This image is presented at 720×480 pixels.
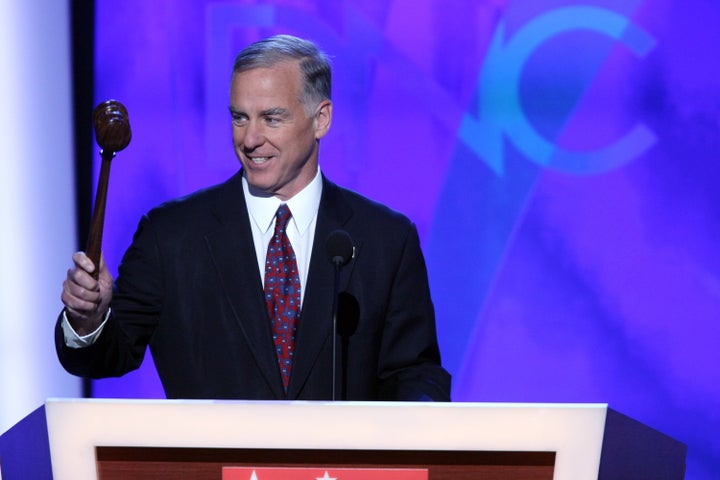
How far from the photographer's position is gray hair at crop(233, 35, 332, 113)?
6.50 ft

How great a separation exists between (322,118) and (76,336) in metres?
0.79

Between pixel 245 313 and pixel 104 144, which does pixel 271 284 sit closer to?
pixel 245 313

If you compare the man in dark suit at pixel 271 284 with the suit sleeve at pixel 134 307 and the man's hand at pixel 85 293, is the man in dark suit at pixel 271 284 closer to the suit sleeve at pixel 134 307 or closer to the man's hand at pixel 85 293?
the suit sleeve at pixel 134 307

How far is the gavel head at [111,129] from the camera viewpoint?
4.47 feet

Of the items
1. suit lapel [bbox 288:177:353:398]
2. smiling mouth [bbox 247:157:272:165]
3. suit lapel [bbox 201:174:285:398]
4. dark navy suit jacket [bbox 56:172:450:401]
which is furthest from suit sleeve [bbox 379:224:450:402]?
smiling mouth [bbox 247:157:272:165]

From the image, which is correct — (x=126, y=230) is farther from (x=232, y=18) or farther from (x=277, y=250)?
(x=277, y=250)

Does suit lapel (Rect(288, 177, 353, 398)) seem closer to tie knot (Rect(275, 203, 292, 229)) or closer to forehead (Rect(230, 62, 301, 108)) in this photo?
tie knot (Rect(275, 203, 292, 229))

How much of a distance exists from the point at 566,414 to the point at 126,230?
2607mm

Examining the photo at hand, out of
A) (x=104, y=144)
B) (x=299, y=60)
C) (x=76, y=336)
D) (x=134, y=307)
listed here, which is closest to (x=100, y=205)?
(x=104, y=144)

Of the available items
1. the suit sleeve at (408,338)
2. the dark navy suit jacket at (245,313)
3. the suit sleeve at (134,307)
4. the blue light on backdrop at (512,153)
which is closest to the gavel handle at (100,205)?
the suit sleeve at (134,307)

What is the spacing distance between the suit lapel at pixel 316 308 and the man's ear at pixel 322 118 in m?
0.17

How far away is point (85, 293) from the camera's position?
1.42 m

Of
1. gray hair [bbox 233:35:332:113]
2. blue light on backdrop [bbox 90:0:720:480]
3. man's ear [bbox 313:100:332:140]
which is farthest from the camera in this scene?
blue light on backdrop [bbox 90:0:720:480]

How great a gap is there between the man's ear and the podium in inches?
47.7
